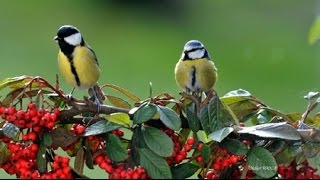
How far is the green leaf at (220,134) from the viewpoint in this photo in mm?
983

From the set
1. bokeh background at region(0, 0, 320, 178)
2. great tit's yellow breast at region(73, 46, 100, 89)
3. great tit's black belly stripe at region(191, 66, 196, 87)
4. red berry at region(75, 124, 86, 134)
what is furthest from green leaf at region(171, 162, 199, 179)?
bokeh background at region(0, 0, 320, 178)

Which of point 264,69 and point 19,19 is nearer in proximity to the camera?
point 264,69

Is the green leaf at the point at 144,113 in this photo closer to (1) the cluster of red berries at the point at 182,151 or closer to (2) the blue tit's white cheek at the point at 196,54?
(1) the cluster of red berries at the point at 182,151

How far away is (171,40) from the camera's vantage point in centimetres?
474

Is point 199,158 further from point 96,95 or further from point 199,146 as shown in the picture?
point 96,95

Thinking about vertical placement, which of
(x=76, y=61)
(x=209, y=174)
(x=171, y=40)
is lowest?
(x=171, y=40)

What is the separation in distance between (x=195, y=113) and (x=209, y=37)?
3710 mm

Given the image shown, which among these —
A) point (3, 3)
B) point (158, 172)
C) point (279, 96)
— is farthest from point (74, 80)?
point (3, 3)

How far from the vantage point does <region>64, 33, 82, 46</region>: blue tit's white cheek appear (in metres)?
1.26

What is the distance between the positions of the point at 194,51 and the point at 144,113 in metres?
0.50

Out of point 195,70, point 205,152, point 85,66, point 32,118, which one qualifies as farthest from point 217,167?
point 195,70

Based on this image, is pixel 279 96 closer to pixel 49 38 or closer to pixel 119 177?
pixel 49 38

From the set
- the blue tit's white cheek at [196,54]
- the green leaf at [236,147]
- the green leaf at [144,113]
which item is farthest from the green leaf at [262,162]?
the blue tit's white cheek at [196,54]

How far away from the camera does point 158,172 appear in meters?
0.96
